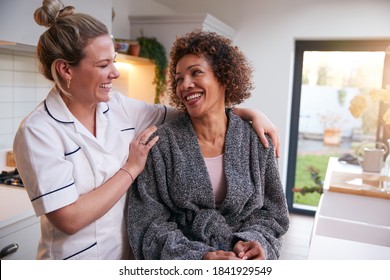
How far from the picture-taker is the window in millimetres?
2986

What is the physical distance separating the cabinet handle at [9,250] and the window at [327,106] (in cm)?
223

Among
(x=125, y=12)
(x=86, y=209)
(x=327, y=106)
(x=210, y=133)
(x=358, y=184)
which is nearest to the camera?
(x=86, y=209)

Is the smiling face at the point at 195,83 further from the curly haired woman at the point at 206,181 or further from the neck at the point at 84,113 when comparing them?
the neck at the point at 84,113

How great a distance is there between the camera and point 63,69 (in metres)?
0.88

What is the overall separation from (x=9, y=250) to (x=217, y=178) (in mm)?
736

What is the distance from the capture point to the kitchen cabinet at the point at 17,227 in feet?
4.01

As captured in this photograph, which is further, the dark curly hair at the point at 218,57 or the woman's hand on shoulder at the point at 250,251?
the dark curly hair at the point at 218,57

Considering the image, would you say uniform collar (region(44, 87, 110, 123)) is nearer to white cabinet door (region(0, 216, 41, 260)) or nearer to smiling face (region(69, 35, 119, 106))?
smiling face (region(69, 35, 119, 106))

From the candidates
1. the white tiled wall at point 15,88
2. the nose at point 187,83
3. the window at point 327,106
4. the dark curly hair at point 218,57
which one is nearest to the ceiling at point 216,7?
the window at point 327,106

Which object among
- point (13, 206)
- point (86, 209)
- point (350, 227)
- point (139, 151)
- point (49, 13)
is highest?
point (49, 13)

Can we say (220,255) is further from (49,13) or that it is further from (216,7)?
(216,7)

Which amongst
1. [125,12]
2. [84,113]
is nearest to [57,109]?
[84,113]

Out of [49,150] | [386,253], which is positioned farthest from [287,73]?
[49,150]

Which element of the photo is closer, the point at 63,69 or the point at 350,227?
the point at 63,69
